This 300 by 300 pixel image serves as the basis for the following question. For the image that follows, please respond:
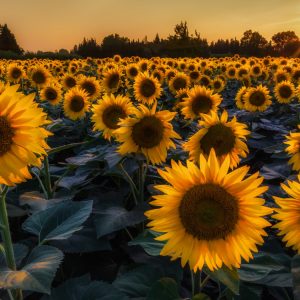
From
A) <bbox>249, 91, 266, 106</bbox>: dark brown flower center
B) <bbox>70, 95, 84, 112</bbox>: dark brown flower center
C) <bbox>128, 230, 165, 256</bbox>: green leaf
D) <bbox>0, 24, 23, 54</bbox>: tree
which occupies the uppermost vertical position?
<bbox>128, 230, 165, 256</bbox>: green leaf

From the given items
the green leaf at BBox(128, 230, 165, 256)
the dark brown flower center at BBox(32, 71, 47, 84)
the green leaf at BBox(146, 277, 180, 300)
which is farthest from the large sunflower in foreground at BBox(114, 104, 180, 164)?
the dark brown flower center at BBox(32, 71, 47, 84)

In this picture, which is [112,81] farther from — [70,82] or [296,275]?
[296,275]

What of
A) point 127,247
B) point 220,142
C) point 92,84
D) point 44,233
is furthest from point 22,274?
point 92,84

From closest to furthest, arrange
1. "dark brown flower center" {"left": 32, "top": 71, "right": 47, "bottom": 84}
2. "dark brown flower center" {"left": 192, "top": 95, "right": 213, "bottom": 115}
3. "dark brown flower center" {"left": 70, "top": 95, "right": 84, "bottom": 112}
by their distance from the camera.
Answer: "dark brown flower center" {"left": 192, "top": 95, "right": 213, "bottom": 115}, "dark brown flower center" {"left": 70, "top": 95, "right": 84, "bottom": 112}, "dark brown flower center" {"left": 32, "top": 71, "right": 47, "bottom": 84}

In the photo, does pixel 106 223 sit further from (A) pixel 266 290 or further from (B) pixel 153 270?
(A) pixel 266 290

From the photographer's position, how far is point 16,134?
2.03 metres

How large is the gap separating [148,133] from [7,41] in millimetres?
75360

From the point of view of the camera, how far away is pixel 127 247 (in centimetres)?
313

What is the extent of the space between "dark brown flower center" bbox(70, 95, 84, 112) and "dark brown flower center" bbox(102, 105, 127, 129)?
2288mm

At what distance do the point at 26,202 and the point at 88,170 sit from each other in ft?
2.97

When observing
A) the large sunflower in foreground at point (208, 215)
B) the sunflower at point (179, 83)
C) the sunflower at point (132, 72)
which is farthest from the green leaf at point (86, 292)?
the sunflower at point (132, 72)

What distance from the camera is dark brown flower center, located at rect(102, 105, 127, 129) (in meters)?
4.41

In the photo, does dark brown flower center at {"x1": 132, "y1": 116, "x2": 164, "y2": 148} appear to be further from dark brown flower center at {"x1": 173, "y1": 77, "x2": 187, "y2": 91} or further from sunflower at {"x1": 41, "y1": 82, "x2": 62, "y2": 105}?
dark brown flower center at {"x1": 173, "y1": 77, "x2": 187, "y2": 91}

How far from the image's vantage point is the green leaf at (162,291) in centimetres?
218
